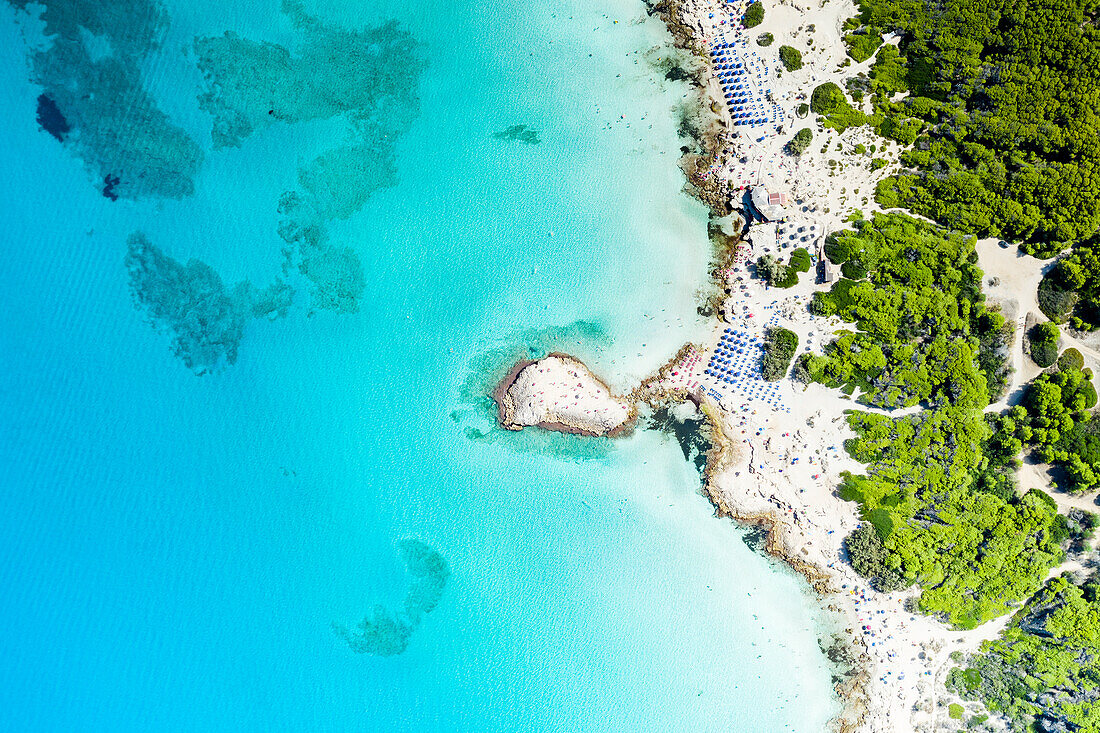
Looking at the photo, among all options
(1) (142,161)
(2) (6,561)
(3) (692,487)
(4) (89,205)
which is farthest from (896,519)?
(2) (6,561)

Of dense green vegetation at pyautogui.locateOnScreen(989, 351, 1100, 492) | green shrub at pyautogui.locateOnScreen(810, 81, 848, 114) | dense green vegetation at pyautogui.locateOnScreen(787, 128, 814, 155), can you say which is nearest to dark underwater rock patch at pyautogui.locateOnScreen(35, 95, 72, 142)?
dense green vegetation at pyautogui.locateOnScreen(787, 128, 814, 155)

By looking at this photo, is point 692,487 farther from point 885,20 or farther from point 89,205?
point 89,205

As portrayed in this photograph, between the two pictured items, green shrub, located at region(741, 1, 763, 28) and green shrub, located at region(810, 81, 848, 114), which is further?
green shrub, located at region(741, 1, 763, 28)

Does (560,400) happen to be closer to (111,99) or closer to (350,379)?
(350,379)

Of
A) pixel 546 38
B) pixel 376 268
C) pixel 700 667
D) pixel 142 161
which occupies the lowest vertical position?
pixel 700 667

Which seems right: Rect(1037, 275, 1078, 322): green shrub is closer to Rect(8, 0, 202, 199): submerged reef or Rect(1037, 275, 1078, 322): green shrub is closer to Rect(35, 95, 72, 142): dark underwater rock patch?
Rect(8, 0, 202, 199): submerged reef

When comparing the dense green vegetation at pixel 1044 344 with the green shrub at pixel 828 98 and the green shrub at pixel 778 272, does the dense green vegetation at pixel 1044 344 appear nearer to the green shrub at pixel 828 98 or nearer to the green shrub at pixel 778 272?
the green shrub at pixel 778 272

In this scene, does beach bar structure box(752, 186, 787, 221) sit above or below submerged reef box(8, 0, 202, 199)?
below
